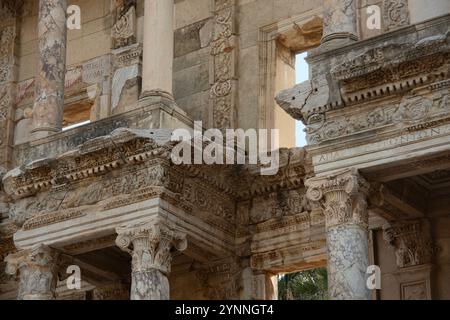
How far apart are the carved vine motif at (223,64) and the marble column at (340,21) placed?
3.30 metres

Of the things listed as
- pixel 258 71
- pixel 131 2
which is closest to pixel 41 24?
pixel 131 2

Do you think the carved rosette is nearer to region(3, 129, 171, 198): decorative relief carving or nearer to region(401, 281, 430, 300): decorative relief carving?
region(401, 281, 430, 300): decorative relief carving

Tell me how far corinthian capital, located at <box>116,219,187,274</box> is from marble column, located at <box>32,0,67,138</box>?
112 inches

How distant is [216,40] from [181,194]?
12.9 feet

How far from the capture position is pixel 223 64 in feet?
63.7

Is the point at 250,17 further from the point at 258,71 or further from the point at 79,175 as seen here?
the point at 79,175

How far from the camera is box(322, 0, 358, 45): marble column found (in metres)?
15.9

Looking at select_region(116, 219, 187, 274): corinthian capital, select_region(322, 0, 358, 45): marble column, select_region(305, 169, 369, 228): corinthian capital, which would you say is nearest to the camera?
select_region(305, 169, 369, 228): corinthian capital

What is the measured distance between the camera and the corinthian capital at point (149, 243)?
634 inches

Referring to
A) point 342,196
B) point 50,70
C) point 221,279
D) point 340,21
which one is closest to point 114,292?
point 221,279

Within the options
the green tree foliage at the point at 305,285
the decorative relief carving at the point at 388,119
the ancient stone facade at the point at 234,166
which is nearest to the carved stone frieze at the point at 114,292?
the ancient stone facade at the point at 234,166

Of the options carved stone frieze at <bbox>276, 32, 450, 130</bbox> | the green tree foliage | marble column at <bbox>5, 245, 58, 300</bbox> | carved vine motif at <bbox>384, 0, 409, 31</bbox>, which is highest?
carved vine motif at <bbox>384, 0, 409, 31</bbox>

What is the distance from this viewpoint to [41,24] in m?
19.4

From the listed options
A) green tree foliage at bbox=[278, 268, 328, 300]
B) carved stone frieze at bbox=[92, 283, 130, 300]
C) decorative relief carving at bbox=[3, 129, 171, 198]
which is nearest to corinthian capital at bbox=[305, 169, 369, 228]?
decorative relief carving at bbox=[3, 129, 171, 198]
